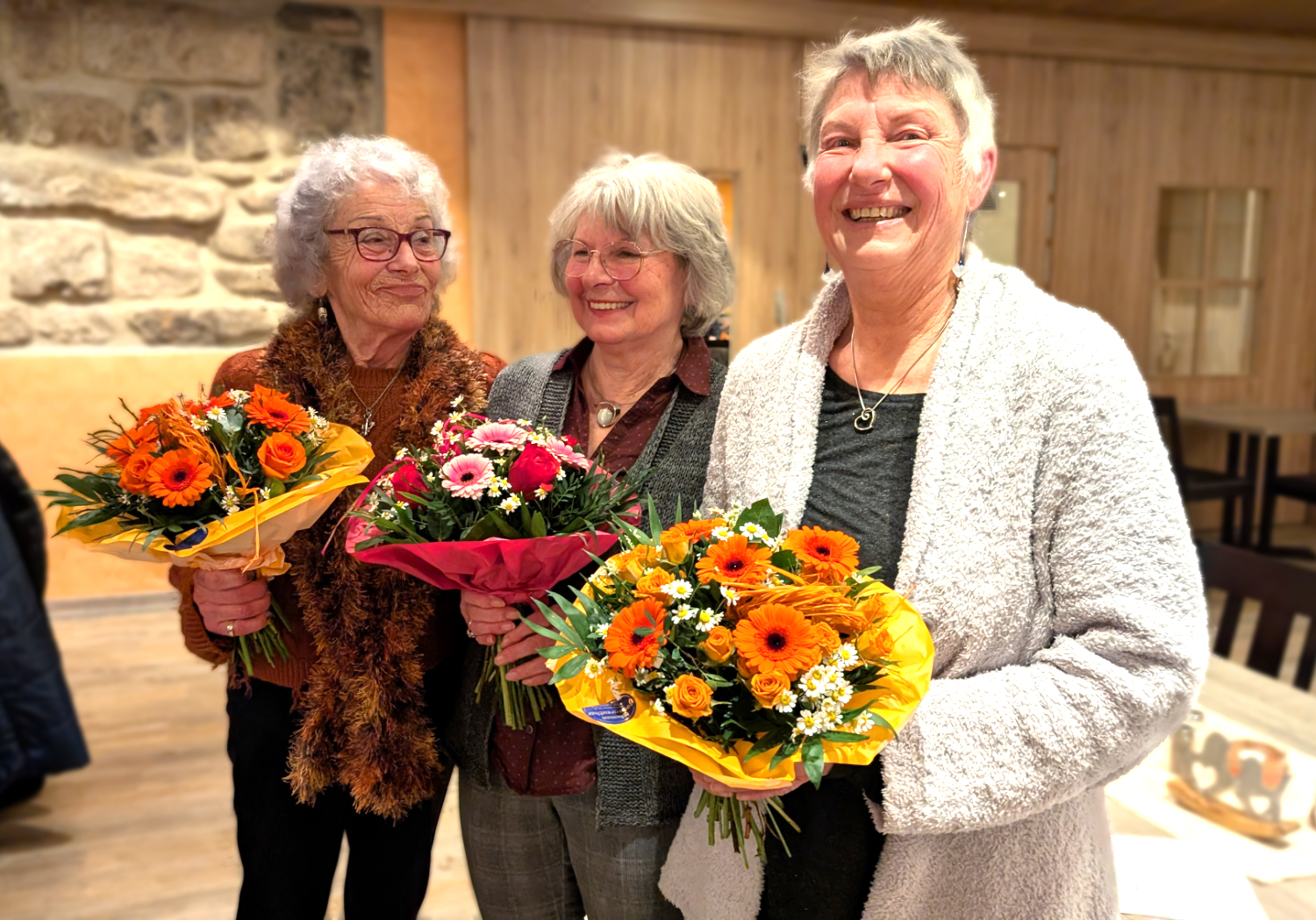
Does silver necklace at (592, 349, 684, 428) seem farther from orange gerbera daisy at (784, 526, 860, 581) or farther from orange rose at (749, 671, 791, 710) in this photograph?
orange rose at (749, 671, 791, 710)

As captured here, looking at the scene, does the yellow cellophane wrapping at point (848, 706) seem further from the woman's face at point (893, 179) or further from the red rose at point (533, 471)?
the woman's face at point (893, 179)

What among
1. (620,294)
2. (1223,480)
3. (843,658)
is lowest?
(1223,480)

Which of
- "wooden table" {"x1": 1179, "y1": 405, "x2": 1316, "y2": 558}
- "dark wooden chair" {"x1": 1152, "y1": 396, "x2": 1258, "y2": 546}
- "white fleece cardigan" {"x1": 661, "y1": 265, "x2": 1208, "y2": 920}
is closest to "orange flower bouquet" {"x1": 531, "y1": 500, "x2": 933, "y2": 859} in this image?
"white fleece cardigan" {"x1": 661, "y1": 265, "x2": 1208, "y2": 920}

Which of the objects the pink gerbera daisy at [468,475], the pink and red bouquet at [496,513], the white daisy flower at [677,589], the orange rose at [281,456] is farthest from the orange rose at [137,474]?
the white daisy flower at [677,589]

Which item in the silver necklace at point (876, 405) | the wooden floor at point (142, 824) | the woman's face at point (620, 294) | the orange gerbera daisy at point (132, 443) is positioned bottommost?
the wooden floor at point (142, 824)

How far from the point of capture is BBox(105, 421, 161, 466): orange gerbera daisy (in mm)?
1383

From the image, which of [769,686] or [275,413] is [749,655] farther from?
[275,413]

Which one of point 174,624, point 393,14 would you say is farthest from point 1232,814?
point 393,14

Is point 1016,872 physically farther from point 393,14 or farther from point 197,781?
point 393,14

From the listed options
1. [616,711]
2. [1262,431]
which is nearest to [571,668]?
[616,711]

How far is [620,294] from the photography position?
5.21 feet

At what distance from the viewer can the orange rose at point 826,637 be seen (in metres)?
0.95

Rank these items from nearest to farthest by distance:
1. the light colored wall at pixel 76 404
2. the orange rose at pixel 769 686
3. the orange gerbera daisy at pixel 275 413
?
the orange rose at pixel 769 686 < the orange gerbera daisy at pixel 275 413 < the light colored wall at pixel 76 404

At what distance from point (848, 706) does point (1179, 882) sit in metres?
0.82
